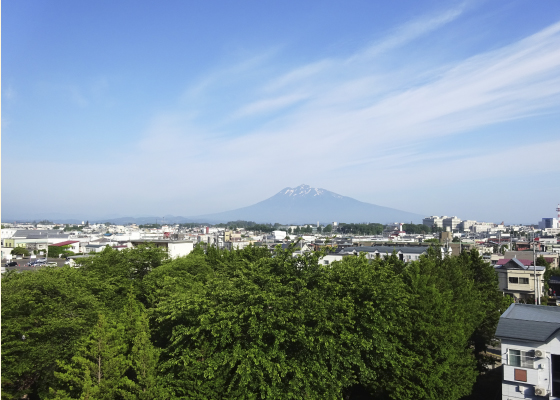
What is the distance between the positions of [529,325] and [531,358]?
1.01 m

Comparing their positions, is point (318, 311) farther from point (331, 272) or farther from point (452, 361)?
point (452, 361)

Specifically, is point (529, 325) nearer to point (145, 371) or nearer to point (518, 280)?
point (145, 371)

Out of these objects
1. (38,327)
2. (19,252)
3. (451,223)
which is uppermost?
(451,223)

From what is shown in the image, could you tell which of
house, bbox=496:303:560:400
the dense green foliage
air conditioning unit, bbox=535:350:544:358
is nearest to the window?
house, bbox=496:303:560:400

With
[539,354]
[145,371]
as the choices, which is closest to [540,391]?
[539,354]

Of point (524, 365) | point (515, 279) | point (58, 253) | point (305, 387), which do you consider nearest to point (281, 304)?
point (305, 387)

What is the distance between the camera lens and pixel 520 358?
500 inches

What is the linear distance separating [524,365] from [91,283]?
1614cm

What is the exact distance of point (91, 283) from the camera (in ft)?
54.9

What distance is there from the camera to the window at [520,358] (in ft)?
41.2

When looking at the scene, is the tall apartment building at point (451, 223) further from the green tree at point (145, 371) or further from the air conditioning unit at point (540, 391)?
the green tree at point (145, 371)

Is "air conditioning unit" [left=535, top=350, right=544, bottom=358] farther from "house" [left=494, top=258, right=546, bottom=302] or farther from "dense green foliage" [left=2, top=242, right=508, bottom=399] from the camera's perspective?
"house" [left=494, top=258, right=546, bottom=302]

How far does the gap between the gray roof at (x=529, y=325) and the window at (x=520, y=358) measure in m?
0.50

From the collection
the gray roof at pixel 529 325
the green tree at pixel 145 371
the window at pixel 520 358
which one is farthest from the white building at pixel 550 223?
the green tree at pixel 145 371
